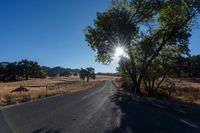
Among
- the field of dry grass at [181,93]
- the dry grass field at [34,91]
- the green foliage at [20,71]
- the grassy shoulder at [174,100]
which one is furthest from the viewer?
the green foliage at [20,71]

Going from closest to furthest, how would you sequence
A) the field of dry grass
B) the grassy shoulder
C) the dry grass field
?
the grassy shoulder, the dry grass field, the field of dry grass

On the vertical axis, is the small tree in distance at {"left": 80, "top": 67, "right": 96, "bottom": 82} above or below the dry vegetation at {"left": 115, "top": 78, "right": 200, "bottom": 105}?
above

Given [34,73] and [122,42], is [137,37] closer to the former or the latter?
[122,42]

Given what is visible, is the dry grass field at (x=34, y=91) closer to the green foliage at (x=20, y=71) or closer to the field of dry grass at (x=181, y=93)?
the field of dry grass at (x=181, y=93)

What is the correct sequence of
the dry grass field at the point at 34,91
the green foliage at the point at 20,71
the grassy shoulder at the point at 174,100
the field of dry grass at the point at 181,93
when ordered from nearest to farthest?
the grassy shoulder at the point at 174,100 → the dry grass field at the point at 34,91 → the field of dry grass at the point at 181,93 → the green foliage at the point at 20,71

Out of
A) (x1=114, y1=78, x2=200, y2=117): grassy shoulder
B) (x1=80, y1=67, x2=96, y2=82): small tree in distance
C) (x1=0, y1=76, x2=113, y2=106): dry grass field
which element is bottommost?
(x1=114, y1=78, x2=200, y2=117): grassy shoulder

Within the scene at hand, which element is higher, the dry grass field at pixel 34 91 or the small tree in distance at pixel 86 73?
the small tree in distance at pixel 86 73

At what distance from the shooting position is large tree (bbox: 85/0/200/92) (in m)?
34.7

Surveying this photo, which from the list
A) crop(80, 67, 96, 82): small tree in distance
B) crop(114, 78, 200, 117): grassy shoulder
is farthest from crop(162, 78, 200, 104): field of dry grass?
crop(80, 67, 96, 82): small tree in distance

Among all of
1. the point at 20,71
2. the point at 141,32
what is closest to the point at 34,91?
the point at 141,32

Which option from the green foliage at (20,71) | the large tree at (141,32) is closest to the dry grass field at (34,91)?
the large tree at (141,32)

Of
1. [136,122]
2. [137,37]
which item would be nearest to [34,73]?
[137,37]

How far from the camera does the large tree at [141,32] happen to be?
3472cm

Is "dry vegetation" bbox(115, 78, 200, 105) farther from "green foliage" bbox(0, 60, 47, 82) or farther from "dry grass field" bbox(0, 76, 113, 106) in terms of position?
"green foliage" bbox(0, 60, 47, 82)
